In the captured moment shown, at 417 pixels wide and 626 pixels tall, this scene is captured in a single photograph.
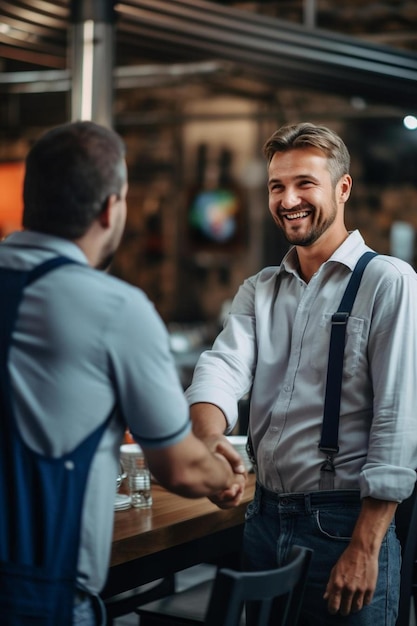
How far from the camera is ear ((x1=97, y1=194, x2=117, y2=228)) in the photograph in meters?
1.59

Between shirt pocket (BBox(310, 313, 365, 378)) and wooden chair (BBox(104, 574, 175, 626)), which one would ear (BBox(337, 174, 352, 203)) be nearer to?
shirt pocket (BBox(310, 313, 365, 378))

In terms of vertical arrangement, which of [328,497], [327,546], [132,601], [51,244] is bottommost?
[132,601]

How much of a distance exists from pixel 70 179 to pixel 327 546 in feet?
3.38

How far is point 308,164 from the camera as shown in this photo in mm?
2227

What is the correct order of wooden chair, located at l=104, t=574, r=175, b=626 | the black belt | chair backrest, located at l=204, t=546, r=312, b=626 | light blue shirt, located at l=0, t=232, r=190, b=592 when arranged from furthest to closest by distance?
wooden chair, located at l=104, t=574, r=175, b=626, the black belt, chair backrest, located at l=204, t=546, r=312, b=626, light blue shirt, located at l=0, t=232, r=190, b=592

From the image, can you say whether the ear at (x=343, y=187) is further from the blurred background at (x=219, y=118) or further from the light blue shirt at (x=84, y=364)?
the blurred background at (x=219, y=118)

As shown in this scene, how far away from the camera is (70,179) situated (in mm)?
1552

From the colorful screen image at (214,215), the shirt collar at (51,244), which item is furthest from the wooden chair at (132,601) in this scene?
the colorful screen image at (214,215)

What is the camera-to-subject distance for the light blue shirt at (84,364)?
1505 mm

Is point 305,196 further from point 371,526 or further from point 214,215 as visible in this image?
point 214,215

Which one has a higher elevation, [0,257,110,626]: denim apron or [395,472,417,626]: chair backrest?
[0,257,110,626]: denim apron

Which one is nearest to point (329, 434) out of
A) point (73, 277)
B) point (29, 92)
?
point (73, 277)

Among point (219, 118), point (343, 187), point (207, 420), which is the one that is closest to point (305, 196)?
point (343, 187)

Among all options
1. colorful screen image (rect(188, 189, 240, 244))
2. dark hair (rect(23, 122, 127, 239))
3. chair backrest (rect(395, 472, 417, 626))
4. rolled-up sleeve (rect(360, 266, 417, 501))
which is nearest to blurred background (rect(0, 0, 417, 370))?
colorful screen image (rect(188, 189, 240, 244))
